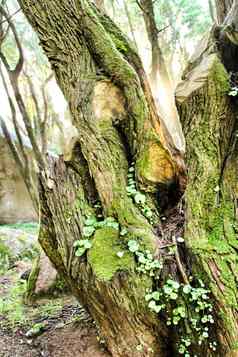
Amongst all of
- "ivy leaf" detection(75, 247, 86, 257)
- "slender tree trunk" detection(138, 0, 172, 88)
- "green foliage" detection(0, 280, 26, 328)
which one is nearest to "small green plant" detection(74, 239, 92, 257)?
"ivy leaf" detection(75, 247, 86, 257)

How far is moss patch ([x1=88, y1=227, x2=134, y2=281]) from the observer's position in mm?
3262

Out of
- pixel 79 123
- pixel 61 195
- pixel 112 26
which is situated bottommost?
pixel 61 195

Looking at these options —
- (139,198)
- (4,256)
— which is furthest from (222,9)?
(4,256)

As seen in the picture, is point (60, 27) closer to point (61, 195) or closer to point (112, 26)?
point (112, 26)

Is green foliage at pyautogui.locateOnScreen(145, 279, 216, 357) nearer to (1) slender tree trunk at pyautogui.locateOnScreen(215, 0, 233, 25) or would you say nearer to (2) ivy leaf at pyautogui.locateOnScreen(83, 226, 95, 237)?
(2) ivy leaf at pyautogui.locateOnScreen(83, 226, 95, 237)

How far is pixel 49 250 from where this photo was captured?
13.5ft

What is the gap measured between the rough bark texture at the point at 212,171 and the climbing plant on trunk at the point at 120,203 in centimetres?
2

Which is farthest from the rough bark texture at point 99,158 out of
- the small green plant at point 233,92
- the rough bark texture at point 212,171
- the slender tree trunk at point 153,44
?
the slender tree trunk at point 153,44

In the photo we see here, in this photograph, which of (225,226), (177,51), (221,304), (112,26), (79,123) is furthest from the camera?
(177,51)

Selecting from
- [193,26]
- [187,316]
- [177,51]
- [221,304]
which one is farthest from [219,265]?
[177,51]

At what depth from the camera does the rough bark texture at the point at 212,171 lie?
3059 mm

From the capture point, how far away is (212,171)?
3.44m

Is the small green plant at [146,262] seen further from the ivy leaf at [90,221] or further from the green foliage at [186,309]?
the ivy leaf at [90,221]

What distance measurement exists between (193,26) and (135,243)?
13.6 meters
